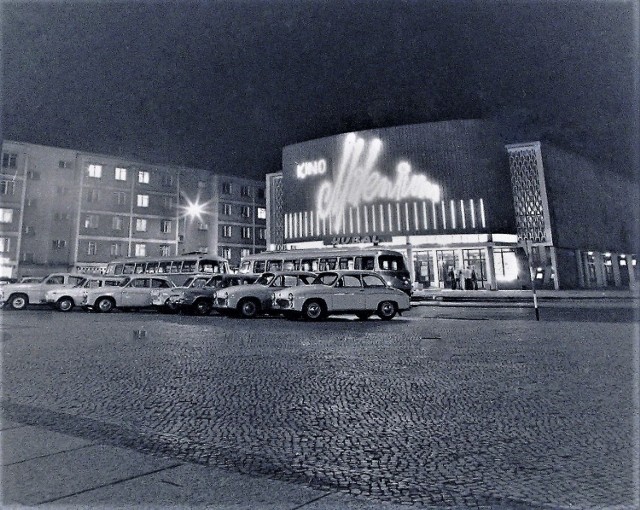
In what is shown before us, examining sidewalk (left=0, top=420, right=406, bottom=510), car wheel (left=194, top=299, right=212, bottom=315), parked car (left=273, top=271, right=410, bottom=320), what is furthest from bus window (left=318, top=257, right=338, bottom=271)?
sidewalk (left=0, top=420, right=406, bottom=510)

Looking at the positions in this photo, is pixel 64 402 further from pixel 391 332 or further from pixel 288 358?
pixel 391 332

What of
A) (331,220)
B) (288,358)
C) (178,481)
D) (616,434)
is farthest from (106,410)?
(331,220)

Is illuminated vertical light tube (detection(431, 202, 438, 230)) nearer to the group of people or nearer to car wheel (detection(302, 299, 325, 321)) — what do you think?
the group of people

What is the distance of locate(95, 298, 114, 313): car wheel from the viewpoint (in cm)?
2108

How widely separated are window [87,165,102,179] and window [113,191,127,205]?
2500 mm

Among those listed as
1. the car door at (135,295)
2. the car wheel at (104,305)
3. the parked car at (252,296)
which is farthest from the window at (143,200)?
the parked car at (252,296)

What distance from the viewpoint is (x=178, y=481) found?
2938 mm

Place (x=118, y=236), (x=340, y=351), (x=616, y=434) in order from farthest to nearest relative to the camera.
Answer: (x=118, y=236), (x=340, y=351), (x=616, y=434)

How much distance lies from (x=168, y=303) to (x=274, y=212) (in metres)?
39.7

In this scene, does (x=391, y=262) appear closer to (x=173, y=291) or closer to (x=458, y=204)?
(x=173, y=291)

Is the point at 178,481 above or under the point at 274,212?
under

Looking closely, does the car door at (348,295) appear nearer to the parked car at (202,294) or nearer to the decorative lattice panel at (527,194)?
the parked car at (202,294)

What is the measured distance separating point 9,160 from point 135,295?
33.2 metres

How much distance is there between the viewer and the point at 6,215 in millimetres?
42156
